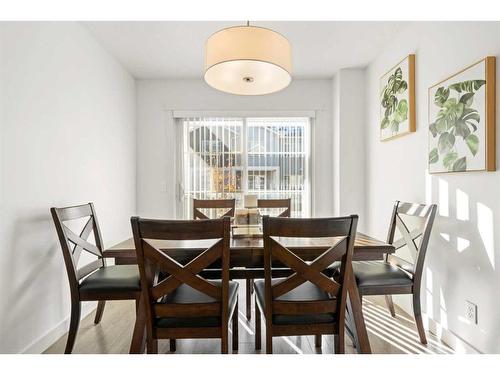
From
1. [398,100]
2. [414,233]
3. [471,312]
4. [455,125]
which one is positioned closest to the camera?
[471,312]

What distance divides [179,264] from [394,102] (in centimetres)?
243

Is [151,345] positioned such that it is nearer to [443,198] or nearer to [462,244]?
[462,244]

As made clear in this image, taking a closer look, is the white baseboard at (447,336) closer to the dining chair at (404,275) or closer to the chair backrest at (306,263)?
the dining chair at (404,275)

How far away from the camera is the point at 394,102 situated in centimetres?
284

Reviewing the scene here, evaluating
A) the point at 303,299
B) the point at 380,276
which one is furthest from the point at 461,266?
the point at 303,299

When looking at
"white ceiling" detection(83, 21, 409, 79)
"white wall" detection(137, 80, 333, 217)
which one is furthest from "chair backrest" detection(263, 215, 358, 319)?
"white wall" detection(137, 80, 333, 217)

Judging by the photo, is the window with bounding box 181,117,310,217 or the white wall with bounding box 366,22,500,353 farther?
the window with bounding box 181,117,310,217

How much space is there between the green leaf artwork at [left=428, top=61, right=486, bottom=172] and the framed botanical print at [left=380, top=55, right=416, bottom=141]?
0.31 meters

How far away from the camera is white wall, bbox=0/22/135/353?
1771 mm

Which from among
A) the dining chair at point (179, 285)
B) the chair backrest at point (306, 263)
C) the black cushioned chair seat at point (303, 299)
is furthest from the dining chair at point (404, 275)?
the dining chair at point (179, 285)

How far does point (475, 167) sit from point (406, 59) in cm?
124

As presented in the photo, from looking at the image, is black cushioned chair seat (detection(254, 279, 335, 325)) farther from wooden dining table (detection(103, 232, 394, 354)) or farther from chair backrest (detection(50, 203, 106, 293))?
chair backrest (detection(50, 203, 106, 293))

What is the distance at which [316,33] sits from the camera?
2.71m

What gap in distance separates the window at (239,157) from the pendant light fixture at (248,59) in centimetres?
196
